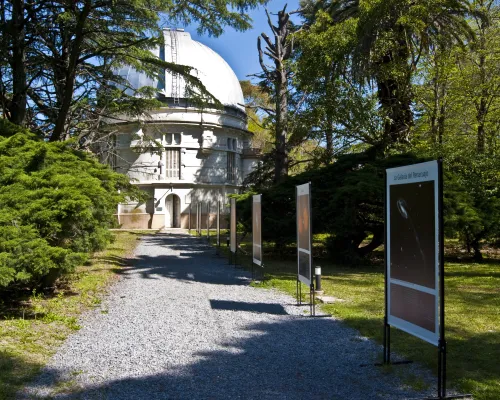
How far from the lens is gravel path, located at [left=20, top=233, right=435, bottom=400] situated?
17.1 feet

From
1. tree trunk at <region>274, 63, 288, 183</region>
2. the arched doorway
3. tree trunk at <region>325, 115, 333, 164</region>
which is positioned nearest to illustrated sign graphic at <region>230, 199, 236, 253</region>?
tree trunk at <region>325, 115, 333, 164</region>

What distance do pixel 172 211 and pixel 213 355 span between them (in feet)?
129

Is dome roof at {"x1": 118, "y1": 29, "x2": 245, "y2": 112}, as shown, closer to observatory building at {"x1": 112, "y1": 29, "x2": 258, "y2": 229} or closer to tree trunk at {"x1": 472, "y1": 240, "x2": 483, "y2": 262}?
observatory building at {"x1": 112, "y1": 29, "x2": 258, "y2": 229}

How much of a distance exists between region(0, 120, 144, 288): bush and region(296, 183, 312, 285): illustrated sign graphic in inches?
143

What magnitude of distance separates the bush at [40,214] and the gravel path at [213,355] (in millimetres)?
1134

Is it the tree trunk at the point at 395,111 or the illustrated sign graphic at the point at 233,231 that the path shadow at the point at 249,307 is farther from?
the tree trunk at the point at 395,111

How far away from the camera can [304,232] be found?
389 inches

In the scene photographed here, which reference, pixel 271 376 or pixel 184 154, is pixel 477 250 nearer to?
pixel 271 376

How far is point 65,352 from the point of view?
6621 millimetres

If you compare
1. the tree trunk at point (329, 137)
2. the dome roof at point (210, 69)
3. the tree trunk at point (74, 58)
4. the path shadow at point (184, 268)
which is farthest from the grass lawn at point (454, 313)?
the dome roof at point (210, 69)

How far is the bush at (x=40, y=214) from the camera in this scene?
7594 mm

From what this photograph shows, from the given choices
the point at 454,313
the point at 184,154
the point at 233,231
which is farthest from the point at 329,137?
the point at 184,154

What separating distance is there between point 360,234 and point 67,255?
11.1 metres

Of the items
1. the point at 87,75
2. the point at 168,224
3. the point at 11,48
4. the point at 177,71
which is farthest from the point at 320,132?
the point at 168,224
